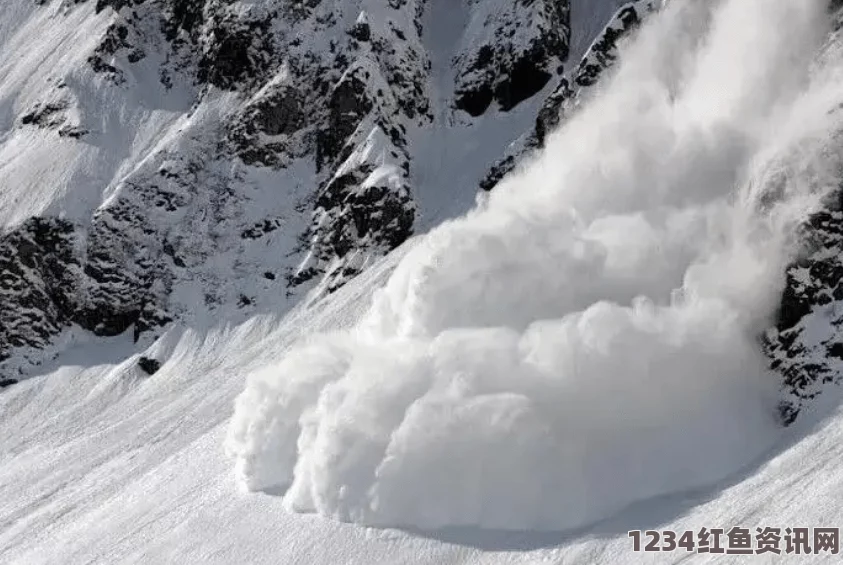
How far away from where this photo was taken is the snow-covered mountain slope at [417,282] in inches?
2249

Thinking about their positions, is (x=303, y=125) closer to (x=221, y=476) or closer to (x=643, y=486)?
(x=221, y=476)

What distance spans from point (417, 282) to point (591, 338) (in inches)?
506

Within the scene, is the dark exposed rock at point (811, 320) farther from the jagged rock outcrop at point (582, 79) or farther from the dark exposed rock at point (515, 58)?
the dark exposed rock at point (515, 58)

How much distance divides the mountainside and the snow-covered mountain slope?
270 millimetres

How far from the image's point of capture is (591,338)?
200 ft

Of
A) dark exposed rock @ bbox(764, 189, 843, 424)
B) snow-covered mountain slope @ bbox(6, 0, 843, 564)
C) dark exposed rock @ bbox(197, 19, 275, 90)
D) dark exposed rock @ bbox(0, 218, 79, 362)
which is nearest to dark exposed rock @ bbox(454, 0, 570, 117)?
snow-covered mountain slope @ bbox(6, 0, 843, 564)

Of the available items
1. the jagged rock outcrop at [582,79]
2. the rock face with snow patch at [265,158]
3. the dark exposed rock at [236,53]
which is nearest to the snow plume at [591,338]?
the jagged rock outcrop at [582,79]

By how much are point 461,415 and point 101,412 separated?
123 ft

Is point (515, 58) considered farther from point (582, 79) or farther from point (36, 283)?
point (36, 283)

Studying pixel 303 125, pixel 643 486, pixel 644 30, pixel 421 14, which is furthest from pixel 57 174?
pixel 643 486

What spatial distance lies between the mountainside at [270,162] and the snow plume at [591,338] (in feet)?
49.7

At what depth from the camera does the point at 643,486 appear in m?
55.2

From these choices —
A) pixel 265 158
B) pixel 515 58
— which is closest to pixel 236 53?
pixel 265 158

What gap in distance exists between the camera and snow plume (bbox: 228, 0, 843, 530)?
2256 inches
